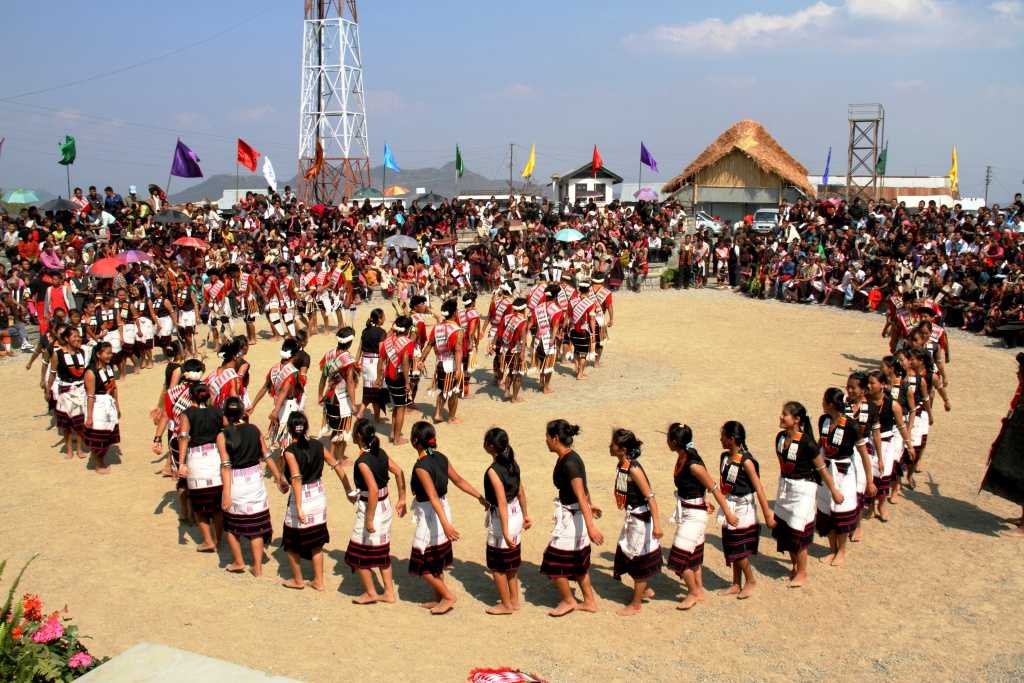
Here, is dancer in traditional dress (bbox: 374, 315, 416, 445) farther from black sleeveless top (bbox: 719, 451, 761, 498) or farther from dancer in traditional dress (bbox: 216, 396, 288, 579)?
black sleeveless top (bbox: 719, 451, 761, 498)

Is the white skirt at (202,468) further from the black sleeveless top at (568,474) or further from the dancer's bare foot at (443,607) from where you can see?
the black sleeveless top at (568,474)

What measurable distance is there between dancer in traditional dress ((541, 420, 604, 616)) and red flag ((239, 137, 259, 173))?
27.9m

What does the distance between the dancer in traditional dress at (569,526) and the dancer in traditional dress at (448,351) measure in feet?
17.4

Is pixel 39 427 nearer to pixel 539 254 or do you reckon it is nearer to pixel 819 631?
pixel 819 631

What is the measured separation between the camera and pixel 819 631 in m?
6.91

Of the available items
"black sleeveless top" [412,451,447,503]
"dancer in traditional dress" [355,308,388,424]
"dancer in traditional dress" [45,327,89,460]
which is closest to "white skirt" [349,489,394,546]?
"black sleeveless top" [412,451,447,503]

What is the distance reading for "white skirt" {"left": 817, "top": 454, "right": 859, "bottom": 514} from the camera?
7.92 meters

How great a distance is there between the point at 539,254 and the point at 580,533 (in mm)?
21330

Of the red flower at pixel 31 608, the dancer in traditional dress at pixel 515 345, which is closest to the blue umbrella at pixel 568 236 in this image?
the dancer in traditional dress at pixel 515 345

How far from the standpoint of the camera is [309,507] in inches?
290

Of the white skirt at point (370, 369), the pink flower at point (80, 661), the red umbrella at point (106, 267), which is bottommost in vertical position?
the pink flower at point (80, 661)

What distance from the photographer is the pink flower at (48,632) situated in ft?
16.1

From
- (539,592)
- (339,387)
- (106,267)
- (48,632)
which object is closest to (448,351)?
(339,387)

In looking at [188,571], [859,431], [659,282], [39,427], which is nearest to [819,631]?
[859,431]
